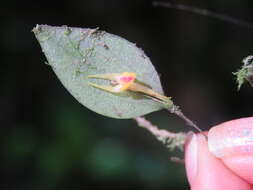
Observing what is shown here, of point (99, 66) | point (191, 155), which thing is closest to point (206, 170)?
point (191, 155)

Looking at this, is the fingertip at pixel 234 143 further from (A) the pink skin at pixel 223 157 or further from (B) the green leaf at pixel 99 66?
(B) the green leaf at pixel 99 66

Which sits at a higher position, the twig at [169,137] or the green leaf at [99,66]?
the twig at [169,137]

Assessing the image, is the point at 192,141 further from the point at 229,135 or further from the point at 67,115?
the point at 67,115

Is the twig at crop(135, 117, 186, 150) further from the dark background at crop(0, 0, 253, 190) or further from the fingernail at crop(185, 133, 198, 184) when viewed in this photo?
the dark background at crop(0, 0, 253, 190)

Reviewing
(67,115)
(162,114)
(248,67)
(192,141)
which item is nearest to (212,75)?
(162,114)

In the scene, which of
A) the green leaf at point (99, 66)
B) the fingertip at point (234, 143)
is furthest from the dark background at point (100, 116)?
the green leaf at point (99, 66)

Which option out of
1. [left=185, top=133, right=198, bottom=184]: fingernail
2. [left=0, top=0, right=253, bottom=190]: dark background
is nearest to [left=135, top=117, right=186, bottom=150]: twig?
[left=185, top=133, right=198, bottom=184]: fingernail
